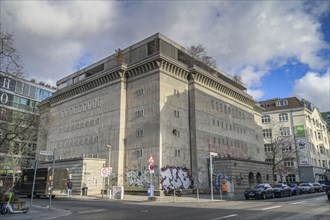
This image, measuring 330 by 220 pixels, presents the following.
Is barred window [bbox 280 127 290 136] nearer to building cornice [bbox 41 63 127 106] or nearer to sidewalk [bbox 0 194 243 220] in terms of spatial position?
sidewalk [bbox 0 194 243 220]

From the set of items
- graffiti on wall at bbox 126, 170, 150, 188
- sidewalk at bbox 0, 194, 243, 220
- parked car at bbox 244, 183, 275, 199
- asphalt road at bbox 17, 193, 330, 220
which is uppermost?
graffiti on wall at bbox 126, 170, 150, 188

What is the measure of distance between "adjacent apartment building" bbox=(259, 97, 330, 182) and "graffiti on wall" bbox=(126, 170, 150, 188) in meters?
42.3

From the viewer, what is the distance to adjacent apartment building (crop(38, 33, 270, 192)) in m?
39.1

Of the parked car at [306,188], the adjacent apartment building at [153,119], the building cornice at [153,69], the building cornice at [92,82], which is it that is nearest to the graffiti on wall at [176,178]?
the adjacent apartment building at [153,119]

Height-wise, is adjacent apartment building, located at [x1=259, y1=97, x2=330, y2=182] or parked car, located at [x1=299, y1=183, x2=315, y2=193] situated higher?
adjacent apartment building, located at [x1=259, y1=97, x2=330, y2=182]

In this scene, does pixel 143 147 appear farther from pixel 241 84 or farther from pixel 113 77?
pixel 241 84

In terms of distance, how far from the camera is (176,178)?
126 feet

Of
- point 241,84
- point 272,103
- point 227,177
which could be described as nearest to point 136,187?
point 227,177

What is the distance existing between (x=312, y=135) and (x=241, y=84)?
31.6 metres

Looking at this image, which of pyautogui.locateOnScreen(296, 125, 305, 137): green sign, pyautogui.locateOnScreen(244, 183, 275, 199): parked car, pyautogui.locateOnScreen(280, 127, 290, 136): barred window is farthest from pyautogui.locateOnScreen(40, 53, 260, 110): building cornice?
pyautogui.locateOnScreen(296, 125, 305, 137): green sign

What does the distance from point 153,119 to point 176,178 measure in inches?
336

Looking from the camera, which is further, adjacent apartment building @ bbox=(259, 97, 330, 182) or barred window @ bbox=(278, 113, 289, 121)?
barred window @ bbox=(278, 113, 289, 121)

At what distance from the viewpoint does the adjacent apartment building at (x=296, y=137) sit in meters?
72.9

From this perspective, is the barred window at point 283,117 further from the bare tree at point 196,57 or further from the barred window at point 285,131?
the bare tree at point 196,57
